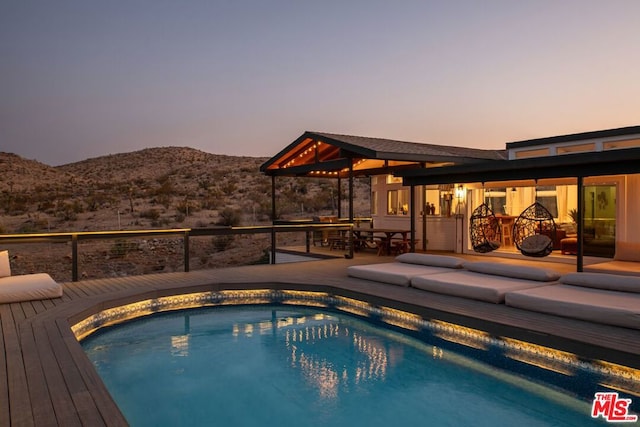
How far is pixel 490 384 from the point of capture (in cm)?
471

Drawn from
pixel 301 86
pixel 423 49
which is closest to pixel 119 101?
pixel 301 86

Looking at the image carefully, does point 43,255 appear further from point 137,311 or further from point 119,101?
point 119,101

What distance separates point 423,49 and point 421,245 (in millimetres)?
6472

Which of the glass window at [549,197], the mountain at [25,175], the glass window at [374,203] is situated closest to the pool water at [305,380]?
the glass window at [549,197]

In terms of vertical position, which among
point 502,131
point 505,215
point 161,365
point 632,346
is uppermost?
point 502,131

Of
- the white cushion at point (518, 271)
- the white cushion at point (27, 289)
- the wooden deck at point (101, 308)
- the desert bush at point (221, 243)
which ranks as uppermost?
the white cushion at point (518, 271)

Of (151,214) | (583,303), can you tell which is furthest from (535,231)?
(151,214)

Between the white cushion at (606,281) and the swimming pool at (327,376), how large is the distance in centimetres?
164

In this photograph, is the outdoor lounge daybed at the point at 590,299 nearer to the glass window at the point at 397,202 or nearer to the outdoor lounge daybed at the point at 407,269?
the outdoor lounge daybed at the point at 407,269

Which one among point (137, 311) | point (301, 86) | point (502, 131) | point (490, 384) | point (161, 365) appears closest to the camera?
point (490, 384)

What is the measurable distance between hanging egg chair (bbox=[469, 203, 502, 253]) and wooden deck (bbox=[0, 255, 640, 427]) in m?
1.83

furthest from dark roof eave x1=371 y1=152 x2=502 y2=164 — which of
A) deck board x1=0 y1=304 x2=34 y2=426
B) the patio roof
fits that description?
deck board x1=0 y1=304 x2=34 y2=426

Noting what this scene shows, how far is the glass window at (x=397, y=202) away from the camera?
47.3 ft

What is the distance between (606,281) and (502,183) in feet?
19.9
